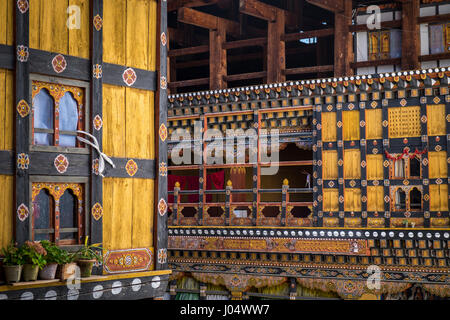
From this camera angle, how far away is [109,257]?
770 cm

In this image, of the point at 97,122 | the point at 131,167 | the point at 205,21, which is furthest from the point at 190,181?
the point at 97,122

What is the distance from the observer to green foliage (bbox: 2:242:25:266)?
6.58 m

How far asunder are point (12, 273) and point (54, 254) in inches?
20.9

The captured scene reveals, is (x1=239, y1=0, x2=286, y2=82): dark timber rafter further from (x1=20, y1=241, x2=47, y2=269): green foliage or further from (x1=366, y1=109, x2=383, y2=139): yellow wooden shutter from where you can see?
(x1=20, y1=241, x2=47, y2=269): green foliage

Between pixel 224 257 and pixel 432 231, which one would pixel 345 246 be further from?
pixel 224 257

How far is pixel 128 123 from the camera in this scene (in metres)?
8.03

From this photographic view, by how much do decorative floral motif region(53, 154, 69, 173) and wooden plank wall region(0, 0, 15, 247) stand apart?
0.57 meters

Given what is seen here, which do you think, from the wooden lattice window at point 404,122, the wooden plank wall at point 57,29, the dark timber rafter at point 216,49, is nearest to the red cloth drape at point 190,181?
the dark timber rafter at point 216,49

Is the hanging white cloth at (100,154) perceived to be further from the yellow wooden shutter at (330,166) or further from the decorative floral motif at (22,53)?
the yellow wooden shutter at (330,166)

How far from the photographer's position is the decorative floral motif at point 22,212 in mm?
6840

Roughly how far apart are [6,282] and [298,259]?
8.29 metres

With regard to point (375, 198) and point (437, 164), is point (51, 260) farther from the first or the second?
point (437, 164)

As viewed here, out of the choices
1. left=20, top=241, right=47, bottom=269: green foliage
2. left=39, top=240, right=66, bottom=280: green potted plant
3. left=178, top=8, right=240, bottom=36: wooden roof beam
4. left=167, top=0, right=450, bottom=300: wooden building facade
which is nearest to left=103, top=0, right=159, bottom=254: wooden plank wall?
left=39, top=240, right=66, bottom=280: green potted plant
